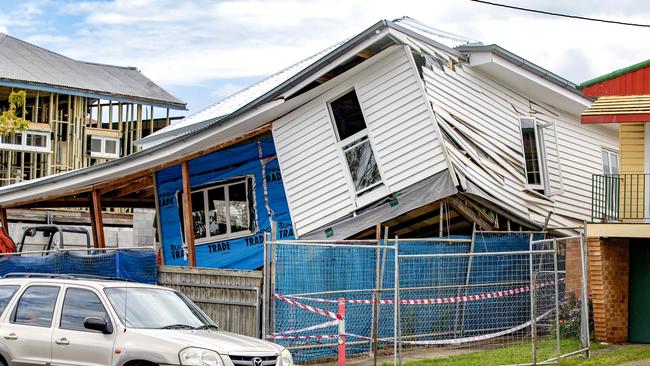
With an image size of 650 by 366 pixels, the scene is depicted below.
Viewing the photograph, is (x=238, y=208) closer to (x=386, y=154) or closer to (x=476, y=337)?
(x=386, y=154)

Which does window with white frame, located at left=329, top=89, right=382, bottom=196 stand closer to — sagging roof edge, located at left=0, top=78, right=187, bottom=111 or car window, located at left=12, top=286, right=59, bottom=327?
car window, located at left=12, top=286, right=59, bottom=327

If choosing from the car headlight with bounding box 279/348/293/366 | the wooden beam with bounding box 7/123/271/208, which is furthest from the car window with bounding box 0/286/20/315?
the wooden beam with bounding box 7/123/271/208

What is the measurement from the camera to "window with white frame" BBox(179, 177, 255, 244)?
23.5 m

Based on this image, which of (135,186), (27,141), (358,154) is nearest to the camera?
(358,154)

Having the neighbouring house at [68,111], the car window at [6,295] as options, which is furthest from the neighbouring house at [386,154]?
the neighbouring house at [68,111]

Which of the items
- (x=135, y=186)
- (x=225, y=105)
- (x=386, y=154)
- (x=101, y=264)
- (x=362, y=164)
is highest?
(x=225, y=105)

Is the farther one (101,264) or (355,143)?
(355,143)

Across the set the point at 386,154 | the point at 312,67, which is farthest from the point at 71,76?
the point at 386,154

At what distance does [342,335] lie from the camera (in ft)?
46.2

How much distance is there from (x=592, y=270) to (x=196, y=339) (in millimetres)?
9498

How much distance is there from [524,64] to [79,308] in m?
11.6

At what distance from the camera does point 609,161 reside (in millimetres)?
24281

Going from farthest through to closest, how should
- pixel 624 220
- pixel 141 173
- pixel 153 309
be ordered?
pixel 141 173, pixel 624 220, pixel 153 309

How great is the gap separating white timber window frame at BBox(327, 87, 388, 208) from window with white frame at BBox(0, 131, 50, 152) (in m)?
28.4
